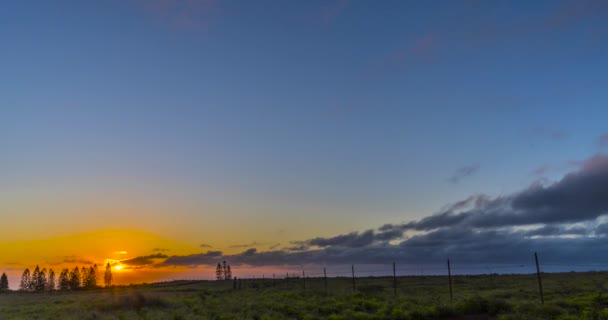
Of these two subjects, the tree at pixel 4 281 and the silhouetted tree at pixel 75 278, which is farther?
the tree at pixel 4 281

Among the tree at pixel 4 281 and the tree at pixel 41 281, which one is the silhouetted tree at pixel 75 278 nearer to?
the tree at pixel 41 281

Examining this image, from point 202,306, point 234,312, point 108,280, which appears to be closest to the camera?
point 234,312

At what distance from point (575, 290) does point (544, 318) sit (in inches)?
922

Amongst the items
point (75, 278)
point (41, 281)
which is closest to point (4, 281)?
point (41, 281)

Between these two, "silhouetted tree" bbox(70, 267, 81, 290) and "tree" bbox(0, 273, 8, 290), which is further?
"tree" bbox(0, 273, 8, 290)

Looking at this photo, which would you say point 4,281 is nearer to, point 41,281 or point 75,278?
point 41,281

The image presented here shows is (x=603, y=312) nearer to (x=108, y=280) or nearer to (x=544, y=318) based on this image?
(x=544, y=318)

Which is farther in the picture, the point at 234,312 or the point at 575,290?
the point at 575,290

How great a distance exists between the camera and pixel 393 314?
2692 centimetres

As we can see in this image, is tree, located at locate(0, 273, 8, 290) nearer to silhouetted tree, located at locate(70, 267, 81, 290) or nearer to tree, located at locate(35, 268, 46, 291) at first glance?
tree, located at locate(35, 268, 46, 291)

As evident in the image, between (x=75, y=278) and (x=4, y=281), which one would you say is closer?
(x=75, y=278)

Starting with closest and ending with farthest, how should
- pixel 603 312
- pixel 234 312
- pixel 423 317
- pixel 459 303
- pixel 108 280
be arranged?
pixel 603 312, pixel 423 317, pixel 459 303, pixel 234 312, pixel 108 280

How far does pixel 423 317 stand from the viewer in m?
26.2

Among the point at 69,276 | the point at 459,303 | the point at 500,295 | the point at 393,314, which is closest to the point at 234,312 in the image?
the point at 393,314
